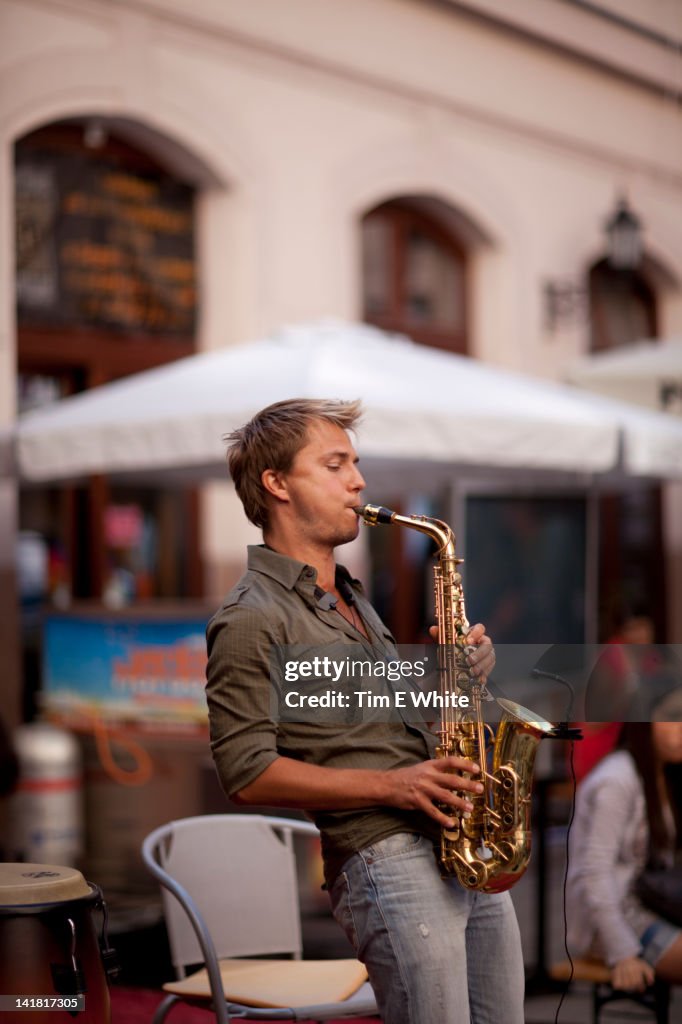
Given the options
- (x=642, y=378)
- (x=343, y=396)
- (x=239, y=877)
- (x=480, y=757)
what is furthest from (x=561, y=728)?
(x=642, y=378)

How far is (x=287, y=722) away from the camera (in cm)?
262

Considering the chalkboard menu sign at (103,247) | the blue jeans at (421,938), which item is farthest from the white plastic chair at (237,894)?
the chalkboard menu sign at (103,247)

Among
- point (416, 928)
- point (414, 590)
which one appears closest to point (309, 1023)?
point (416, 928)

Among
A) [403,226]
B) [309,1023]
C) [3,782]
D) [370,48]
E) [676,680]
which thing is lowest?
[309,1023]

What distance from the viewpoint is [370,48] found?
1014cm

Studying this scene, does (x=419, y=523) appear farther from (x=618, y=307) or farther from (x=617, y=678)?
(x=618, y=307)

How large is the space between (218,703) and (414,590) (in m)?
8.27

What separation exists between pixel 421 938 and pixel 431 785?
11.4 inches

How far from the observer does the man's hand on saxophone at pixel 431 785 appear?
2.52m

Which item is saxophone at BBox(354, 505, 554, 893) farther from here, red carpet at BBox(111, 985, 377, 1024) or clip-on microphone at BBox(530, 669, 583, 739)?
red carpet at BBox(111, 985, 377, 1024)

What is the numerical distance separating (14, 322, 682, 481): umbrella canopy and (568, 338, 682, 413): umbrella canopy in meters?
1.68

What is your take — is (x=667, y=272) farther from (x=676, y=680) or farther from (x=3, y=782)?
(x=676, y=680)

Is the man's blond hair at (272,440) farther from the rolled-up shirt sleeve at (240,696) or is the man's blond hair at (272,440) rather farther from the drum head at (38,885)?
the drum head at (38,885)

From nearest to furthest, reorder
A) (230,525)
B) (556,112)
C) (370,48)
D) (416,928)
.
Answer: (416,928) < (230,525) < (370,48) < (556,112)
